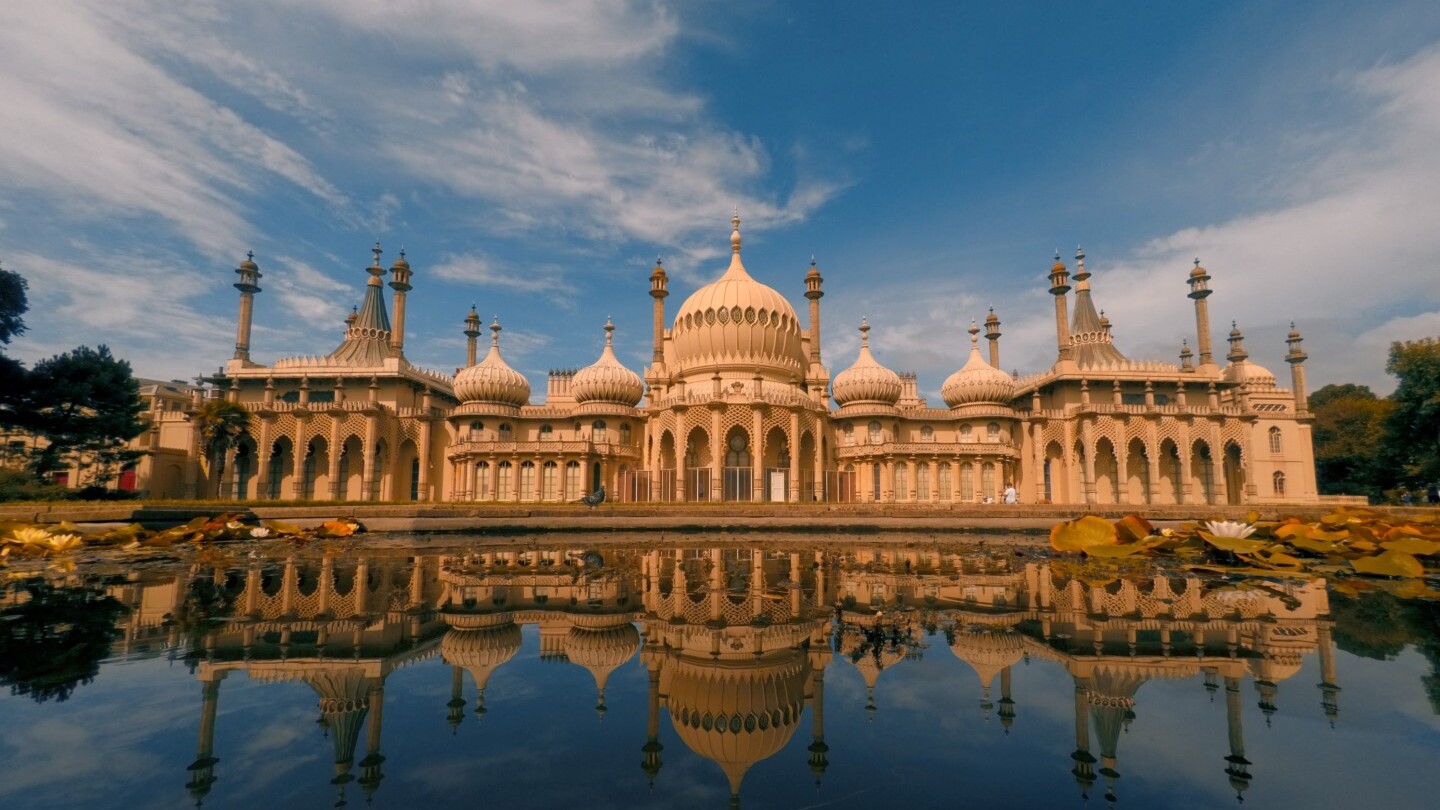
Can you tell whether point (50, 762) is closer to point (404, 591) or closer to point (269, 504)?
point (404, 591)

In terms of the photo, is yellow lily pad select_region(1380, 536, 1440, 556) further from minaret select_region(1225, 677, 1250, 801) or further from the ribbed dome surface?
the ribbed dome surface

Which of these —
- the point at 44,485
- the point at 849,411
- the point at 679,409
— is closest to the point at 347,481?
the point at 44,485

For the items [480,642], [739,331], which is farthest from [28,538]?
[739,331]

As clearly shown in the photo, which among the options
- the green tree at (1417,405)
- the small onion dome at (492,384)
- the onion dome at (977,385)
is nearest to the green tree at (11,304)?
the small onion dome at (492,384)

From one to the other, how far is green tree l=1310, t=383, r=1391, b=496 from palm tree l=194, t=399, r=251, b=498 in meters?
77.5

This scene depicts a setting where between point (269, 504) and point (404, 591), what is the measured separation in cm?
2122

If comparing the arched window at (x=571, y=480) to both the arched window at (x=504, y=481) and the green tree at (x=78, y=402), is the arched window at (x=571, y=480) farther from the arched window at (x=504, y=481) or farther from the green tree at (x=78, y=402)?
the green tree at (x=78, y=402)

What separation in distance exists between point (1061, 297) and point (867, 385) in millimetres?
16454

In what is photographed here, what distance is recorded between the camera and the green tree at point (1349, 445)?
50781 millimetres

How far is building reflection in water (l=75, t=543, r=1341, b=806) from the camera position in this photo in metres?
4.16

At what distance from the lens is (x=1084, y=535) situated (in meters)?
12.5

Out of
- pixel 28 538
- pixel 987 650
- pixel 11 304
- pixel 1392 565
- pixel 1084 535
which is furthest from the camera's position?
pixel 11 304

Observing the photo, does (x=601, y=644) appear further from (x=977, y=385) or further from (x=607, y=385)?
(x=977, y=385)

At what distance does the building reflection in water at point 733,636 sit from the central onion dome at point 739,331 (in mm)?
27380
